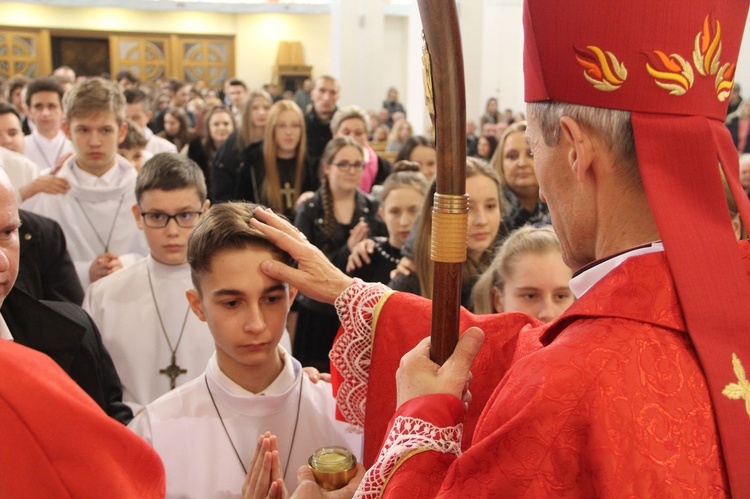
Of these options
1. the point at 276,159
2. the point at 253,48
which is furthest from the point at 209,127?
the point at 253,48

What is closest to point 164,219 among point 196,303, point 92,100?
point 196,303

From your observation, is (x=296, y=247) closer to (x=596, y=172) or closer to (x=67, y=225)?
(x=596, y=172)

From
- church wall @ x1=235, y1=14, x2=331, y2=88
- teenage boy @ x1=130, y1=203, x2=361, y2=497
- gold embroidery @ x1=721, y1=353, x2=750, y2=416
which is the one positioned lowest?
teenage boy @ x1=130, y1=203, x2=361, y2=497

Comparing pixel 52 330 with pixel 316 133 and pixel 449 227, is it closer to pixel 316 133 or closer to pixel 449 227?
pixel 449 227

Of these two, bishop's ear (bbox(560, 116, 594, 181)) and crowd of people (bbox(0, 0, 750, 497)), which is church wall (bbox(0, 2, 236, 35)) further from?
bishop's ear (bbox(560, 116, 594, 181))

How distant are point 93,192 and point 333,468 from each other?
10.2ft

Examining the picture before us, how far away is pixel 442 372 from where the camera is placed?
1543mm

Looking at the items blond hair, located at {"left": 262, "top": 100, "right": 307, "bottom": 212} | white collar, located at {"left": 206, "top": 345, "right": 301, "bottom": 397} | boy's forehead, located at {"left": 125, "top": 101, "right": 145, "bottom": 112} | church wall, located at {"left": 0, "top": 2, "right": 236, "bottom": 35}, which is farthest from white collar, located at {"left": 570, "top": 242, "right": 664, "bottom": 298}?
church wall, located at {"left": 0, "top": 2, "right": 236, "bottom": 35}

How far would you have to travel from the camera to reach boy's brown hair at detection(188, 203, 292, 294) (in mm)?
2332

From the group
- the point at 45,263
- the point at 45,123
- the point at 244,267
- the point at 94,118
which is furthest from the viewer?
the point at 45,123

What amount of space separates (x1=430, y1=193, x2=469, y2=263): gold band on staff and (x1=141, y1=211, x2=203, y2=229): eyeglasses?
2.03m

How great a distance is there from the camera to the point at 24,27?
23.7 meters

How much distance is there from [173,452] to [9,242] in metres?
0.75

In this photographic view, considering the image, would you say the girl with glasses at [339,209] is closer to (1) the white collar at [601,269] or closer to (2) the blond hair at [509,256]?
(2) the blond hair at [509,256]
